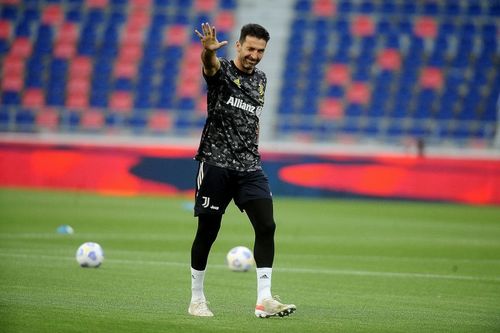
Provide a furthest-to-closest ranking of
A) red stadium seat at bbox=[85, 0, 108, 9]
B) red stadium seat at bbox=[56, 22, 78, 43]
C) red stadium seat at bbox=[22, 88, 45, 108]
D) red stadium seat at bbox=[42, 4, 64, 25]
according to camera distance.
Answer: red stadium seat at bbox=[85, 0, 108, 9] → red stadium seat at bbox=[42, 4, 64, 25] → red stadium seat at bbox=[56, 22, 78, 43] → red stadium seat at bbox=[22, 88, 45, 108]

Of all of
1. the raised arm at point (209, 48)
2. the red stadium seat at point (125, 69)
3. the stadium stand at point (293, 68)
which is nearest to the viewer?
the raised arm at point (209, 48)

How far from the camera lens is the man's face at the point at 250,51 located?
857cm

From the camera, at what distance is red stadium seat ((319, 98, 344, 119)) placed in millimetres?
34531

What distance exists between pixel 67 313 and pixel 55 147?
19349 millimetres

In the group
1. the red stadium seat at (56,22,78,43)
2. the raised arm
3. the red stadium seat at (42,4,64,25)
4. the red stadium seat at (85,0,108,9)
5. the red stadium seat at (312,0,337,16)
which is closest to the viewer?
the raised arm

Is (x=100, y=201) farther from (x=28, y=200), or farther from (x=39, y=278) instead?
(x=39, y=278)

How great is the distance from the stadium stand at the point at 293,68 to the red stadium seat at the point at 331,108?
0.05 metres

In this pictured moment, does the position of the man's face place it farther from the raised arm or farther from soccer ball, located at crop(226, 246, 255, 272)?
soccer ball, located at crop(226, 246, 255, 272)

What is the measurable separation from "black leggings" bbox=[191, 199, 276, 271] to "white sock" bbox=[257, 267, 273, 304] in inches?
2.0

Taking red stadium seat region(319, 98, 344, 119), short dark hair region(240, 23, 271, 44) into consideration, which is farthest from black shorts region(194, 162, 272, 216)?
red stadium seat region(319, 98, 344, 119)

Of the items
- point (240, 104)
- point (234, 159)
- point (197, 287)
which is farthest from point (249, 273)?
point (240, 104)

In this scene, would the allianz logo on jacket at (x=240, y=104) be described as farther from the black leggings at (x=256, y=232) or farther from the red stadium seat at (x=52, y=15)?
the red stadium seat at (x=52, y=15)

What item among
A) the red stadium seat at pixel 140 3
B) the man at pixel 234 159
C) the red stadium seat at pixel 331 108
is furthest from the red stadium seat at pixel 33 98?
the man at pixel 234 159

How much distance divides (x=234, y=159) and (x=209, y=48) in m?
1.02
